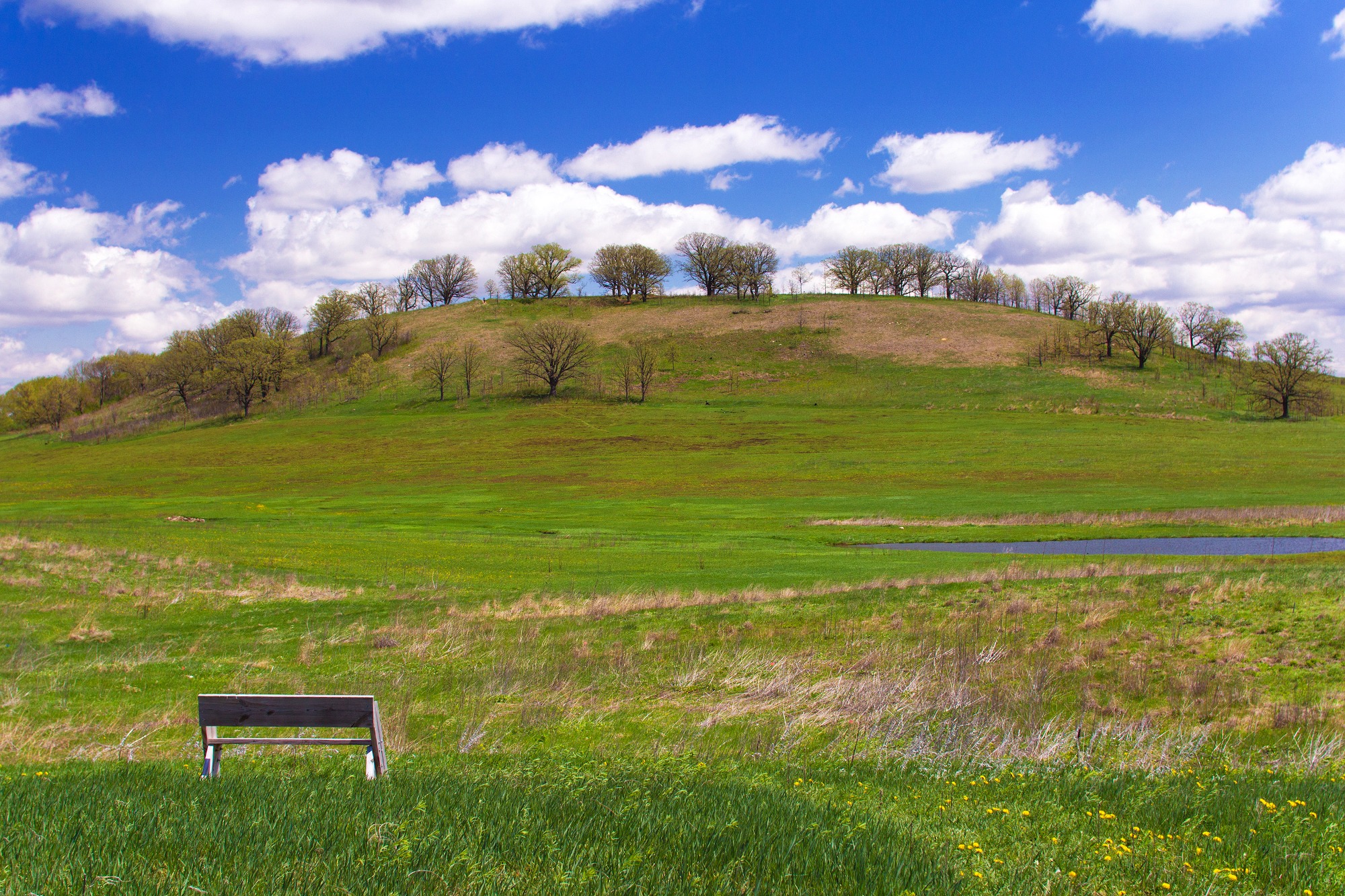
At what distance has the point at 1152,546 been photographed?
123 ft

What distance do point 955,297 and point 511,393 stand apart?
123m

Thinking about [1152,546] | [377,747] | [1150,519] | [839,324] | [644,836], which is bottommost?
[1152,546]

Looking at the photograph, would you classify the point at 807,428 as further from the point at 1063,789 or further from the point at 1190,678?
the point at 1063,789

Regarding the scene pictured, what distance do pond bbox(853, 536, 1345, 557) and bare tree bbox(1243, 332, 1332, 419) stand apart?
214ft

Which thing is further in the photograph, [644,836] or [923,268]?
[923,268]

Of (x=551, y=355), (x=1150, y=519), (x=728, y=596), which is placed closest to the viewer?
(x=728, y=596)

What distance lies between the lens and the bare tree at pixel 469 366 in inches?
4811

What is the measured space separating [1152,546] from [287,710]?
3972cm

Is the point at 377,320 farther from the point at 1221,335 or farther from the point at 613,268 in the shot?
the point at 1221,335

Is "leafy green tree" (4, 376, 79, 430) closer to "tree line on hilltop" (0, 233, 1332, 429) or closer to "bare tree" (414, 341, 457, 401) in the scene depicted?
"tree line on hilltop" (0, 233, 1332, 429)

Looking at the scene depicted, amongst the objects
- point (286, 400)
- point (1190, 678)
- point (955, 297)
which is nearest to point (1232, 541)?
point (1190, 678)

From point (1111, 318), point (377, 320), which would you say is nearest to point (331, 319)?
point (377, 320)

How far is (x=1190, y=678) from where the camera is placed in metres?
14.2

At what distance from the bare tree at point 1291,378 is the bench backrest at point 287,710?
355 feet
